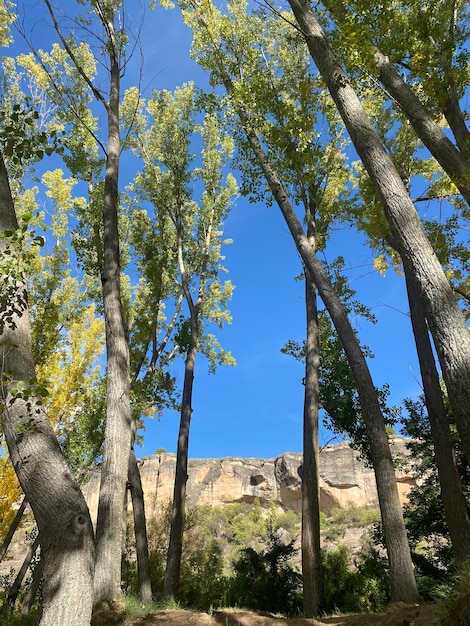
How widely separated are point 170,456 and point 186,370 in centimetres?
2893

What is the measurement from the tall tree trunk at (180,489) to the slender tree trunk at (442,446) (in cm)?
496

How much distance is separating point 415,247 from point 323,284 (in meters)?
3.20

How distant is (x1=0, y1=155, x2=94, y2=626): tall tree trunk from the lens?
229 centimetres

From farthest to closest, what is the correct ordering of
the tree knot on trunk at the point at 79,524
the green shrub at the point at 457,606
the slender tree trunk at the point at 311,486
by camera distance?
the slender tree trunk at the point at 311,486 < the green shrub at the point at 457,606 < the tree knot on trunk at the point at 79,524

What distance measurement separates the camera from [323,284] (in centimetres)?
755

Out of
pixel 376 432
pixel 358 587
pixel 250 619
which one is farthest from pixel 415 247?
pixel 358 587

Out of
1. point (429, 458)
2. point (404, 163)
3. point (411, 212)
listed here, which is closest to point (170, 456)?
point (429, 458)

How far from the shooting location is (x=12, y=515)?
451 inches

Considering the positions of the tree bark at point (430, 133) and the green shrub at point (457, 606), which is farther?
the tree bark at point (430, 133)

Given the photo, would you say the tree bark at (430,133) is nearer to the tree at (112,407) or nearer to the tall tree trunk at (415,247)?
the tall tree trunk at (415,247)

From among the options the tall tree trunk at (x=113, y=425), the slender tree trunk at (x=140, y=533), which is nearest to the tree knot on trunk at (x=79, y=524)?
the tall tree trunk at (x=113, y=425)

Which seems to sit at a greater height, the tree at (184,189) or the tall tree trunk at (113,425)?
the tree at (184,189)

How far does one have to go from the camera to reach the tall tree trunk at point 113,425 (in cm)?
450

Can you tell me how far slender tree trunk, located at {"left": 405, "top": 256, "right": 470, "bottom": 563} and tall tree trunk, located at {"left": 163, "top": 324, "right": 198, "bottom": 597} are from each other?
4.96 meters
